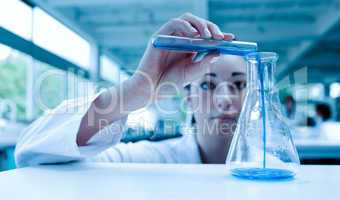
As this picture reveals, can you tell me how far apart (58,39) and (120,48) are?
319 cm

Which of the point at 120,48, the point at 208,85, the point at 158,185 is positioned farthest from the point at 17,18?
the point at 120,48

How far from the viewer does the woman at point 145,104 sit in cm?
65

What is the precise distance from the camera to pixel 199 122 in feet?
3.09

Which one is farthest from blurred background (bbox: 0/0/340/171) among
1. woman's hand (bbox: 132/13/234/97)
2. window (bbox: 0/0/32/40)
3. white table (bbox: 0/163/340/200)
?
white table (bbox: 0/163/340/200)

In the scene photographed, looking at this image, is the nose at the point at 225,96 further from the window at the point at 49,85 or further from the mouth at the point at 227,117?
the window at the point at 49,85

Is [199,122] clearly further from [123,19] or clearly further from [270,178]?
[123,19]

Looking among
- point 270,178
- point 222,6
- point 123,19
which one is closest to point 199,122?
point 270,178

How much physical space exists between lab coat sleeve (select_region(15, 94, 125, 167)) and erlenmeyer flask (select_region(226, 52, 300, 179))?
0.29 metres

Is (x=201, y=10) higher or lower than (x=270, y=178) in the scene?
higher

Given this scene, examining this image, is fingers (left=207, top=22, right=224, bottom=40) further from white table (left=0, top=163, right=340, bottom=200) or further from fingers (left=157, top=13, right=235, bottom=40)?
white table (left=0, top=163, right=340, bottom=200)

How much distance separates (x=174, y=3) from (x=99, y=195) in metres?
3.08

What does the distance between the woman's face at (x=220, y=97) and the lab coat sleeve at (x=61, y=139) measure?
26cm

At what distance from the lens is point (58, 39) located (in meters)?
1.73

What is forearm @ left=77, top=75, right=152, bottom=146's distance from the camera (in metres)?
0.71
